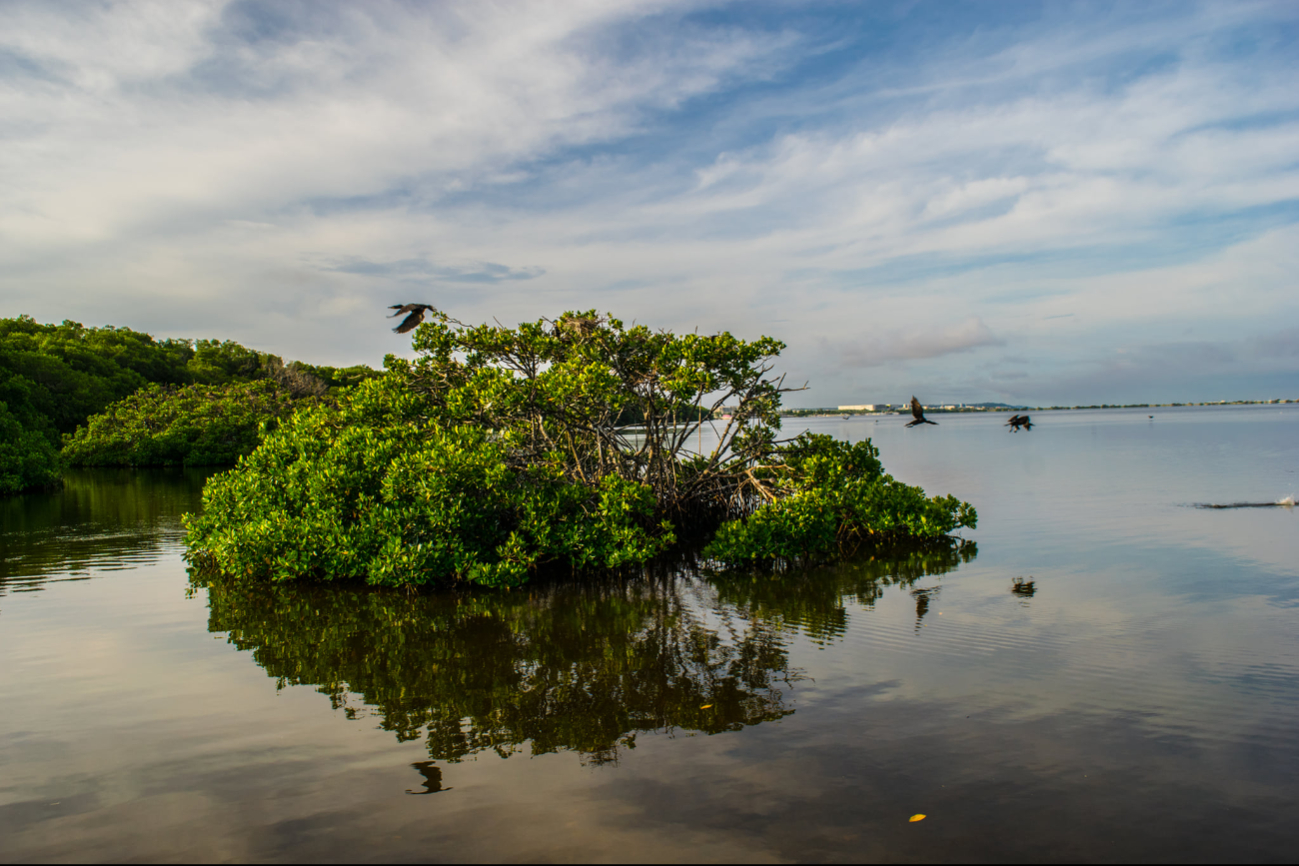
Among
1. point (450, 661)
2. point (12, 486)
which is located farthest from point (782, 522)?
point (12, 486)

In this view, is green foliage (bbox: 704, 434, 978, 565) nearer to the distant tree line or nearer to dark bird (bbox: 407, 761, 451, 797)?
dark bird (bbox: 407, 761, 451, 797)

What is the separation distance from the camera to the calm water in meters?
4.68

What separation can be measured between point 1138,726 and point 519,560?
7950 mm

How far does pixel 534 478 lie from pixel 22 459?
23.4 metres

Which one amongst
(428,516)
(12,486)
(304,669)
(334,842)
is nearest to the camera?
(334,842)

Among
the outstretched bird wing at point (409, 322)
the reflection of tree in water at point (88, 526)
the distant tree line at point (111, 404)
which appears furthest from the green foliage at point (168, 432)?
the outstretched bird wing at point (409, 322)

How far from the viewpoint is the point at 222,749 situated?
5914 mm

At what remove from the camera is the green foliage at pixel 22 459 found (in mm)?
25734

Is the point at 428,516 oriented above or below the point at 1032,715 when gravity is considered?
above

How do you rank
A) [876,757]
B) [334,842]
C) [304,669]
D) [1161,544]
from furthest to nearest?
1. [1161,544]
2. [304,669]
3. [876,757]
4. [334,842]

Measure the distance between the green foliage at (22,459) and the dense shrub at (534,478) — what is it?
718 inches

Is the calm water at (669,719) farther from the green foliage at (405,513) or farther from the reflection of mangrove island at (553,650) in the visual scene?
the green foliage at (405,513)

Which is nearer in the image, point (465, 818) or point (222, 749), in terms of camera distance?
point (465, 818)

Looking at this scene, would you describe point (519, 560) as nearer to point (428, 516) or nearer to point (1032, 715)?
point (428, 516)
